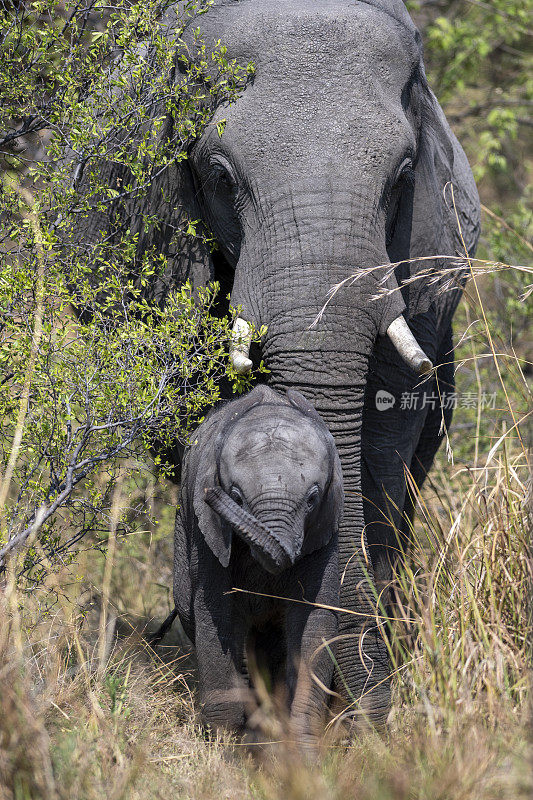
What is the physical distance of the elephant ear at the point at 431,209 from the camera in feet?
17.5

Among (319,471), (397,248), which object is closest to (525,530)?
(319,471)

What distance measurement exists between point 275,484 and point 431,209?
6.98 feet

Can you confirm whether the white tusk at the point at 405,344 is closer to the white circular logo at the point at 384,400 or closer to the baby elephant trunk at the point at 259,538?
the white circular logo at the point at 384,400

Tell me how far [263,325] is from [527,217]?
472cm

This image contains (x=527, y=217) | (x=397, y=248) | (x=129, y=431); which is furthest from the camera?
(x=527, y=217)

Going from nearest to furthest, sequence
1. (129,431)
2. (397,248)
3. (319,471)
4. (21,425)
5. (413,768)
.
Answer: (413,768), (319,471), (21,425), (129,431), (397,248)

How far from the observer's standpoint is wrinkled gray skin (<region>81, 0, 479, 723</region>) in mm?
4527

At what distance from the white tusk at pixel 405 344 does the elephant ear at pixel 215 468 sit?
572 millimetres

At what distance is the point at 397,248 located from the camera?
522cm

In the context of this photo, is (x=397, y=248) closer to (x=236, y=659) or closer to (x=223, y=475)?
(x=223, y=475)

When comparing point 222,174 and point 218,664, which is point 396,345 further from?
point 218,664

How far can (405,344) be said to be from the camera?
461cm

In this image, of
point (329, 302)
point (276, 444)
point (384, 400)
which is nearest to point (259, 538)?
point (276, 444)

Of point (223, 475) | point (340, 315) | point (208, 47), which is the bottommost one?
point (223, 475)
